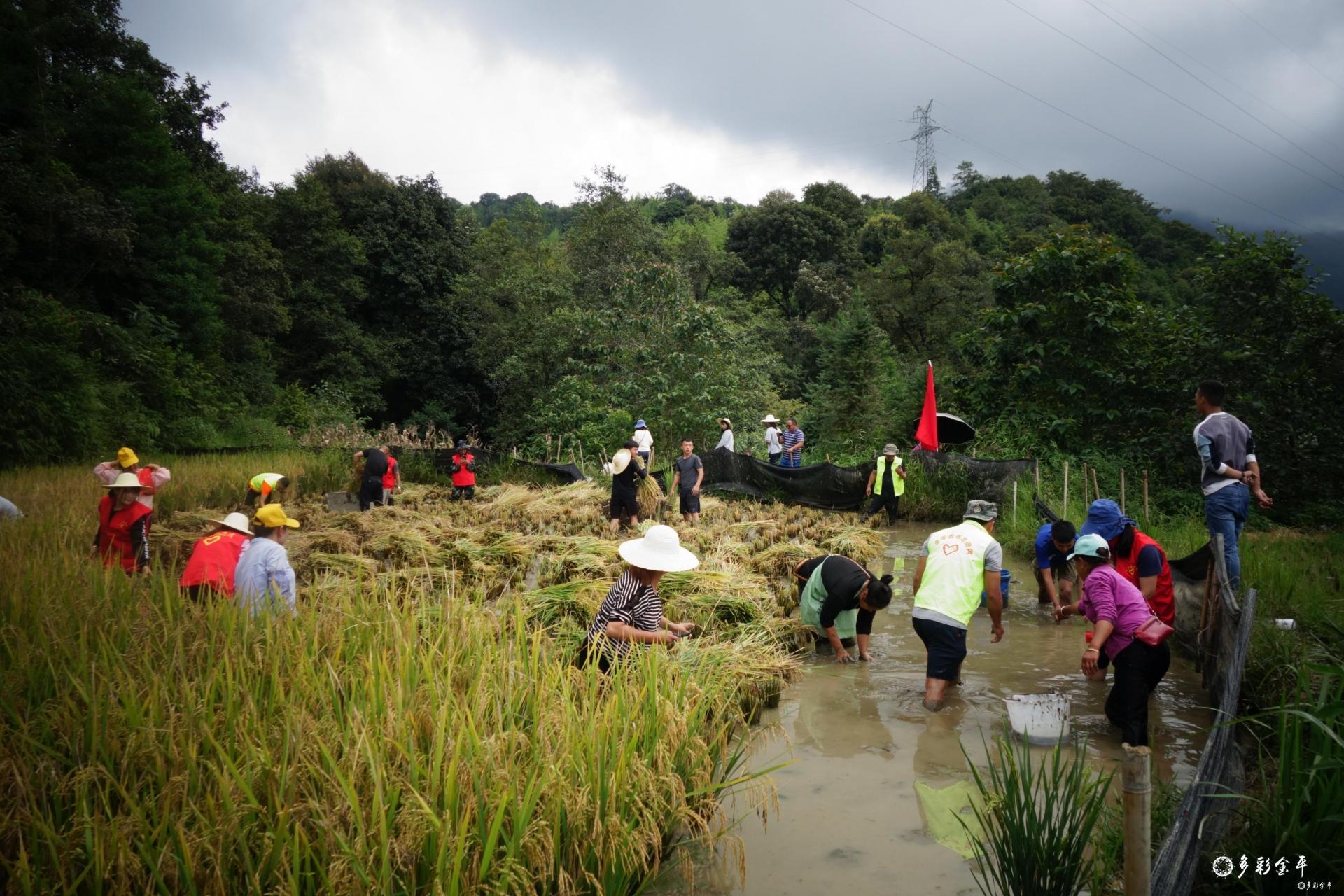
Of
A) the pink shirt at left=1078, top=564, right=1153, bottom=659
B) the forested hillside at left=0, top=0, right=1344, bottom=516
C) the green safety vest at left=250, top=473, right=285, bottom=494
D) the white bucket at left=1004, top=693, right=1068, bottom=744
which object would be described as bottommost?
the white bucket at left=1004, top=693, right=1068, bottom=744

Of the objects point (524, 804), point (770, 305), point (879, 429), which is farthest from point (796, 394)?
point (524, 804)

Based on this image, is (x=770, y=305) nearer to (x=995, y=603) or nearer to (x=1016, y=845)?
(x=995, y=603)

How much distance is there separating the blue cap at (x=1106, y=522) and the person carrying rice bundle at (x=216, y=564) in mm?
5293

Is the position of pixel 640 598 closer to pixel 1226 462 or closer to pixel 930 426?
pixel 1226 462

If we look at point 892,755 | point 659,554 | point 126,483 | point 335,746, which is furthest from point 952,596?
point 126,483

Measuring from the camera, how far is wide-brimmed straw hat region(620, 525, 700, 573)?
4.50 metres

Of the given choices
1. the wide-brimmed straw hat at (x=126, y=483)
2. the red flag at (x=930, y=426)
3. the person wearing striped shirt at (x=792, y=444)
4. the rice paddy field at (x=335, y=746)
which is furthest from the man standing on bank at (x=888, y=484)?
the wide-brimmed straw hat at (x=126, y=483)

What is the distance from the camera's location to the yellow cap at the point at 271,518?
4.70m

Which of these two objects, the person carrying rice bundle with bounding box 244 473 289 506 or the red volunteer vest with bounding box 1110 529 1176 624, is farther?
the person carrying rice bundle with bounding box 244 473 289 506

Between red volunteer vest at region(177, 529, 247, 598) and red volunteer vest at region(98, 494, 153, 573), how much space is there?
1.35 m

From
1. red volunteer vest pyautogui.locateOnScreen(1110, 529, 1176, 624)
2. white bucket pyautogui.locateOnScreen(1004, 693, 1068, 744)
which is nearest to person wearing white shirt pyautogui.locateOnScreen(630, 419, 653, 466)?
red volunteer vest pyautogui.locateOnScreen(1110, 529, 1176, 624)

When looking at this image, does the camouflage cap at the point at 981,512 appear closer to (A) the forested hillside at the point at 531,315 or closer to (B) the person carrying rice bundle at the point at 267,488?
(B) the person carrying rice bundle at the point at 267,488

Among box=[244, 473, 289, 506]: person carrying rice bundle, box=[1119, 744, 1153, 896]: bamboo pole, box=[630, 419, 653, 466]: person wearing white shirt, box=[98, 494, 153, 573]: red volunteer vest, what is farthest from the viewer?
box=[630, 419, 653, 466]: person wearing white shirt

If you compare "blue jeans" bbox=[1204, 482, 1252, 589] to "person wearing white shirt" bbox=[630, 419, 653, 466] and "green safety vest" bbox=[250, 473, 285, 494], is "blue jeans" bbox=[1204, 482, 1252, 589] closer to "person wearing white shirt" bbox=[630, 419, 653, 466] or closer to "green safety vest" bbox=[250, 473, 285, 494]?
"person wearing white shirt" bbox=[630, 419, 653, 466]
